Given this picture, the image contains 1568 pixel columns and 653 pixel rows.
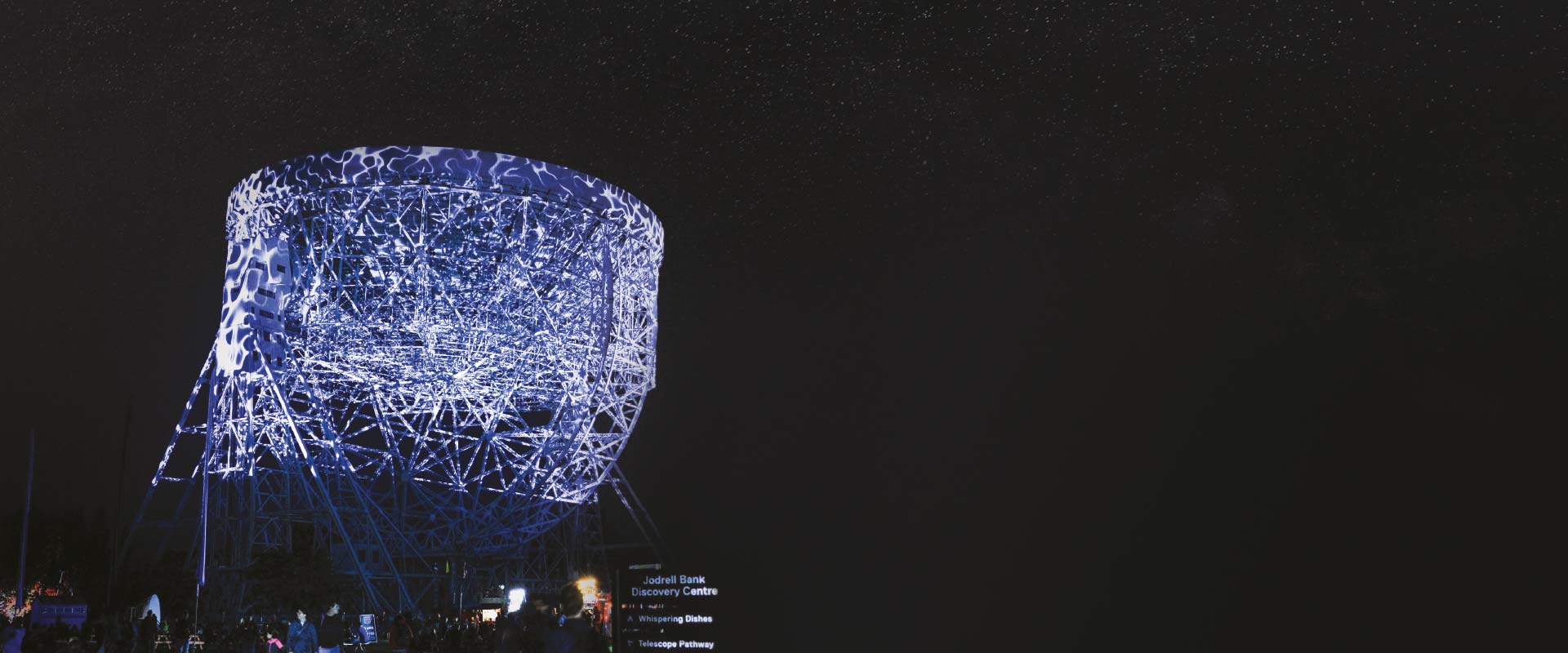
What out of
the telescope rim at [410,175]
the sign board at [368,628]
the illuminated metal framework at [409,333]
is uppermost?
the telescope rim at [410,175]

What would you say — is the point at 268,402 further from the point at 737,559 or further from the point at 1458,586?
the point at 1458,586

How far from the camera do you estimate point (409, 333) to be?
923 inches

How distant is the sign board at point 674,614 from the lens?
11.2m

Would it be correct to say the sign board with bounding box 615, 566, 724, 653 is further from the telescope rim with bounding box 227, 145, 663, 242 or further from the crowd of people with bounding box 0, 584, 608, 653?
the telescope rim with bounding box 227, 145, 663, 242

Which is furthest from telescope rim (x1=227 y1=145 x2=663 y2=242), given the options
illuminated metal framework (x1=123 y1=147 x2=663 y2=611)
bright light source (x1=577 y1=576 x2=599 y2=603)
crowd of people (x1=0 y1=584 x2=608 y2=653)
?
bright light source (x1=577 y1=576 x2=599 y2=603)

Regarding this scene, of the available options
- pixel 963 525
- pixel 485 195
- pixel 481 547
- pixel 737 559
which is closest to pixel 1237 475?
pixel 963 525

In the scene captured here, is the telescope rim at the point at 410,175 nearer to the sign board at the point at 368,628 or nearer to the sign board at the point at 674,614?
the sign board at the point at 368,628

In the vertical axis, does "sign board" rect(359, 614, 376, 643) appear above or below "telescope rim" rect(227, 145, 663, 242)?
below

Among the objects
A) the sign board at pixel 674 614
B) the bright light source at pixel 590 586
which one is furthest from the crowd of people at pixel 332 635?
the bright light source at pixel 590 586

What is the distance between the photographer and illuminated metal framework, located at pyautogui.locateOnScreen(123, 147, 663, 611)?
895 inches

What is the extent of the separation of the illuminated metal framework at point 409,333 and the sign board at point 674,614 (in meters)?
12.1

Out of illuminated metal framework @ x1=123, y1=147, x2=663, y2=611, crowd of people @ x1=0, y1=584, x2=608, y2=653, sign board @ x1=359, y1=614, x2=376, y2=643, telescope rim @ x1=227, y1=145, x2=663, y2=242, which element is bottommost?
sign board @ x1=359, y1=614, x2=376, y2=643

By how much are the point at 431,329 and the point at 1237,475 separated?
552 inches

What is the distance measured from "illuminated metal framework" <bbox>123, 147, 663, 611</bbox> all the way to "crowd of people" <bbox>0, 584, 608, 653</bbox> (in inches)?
53.5
